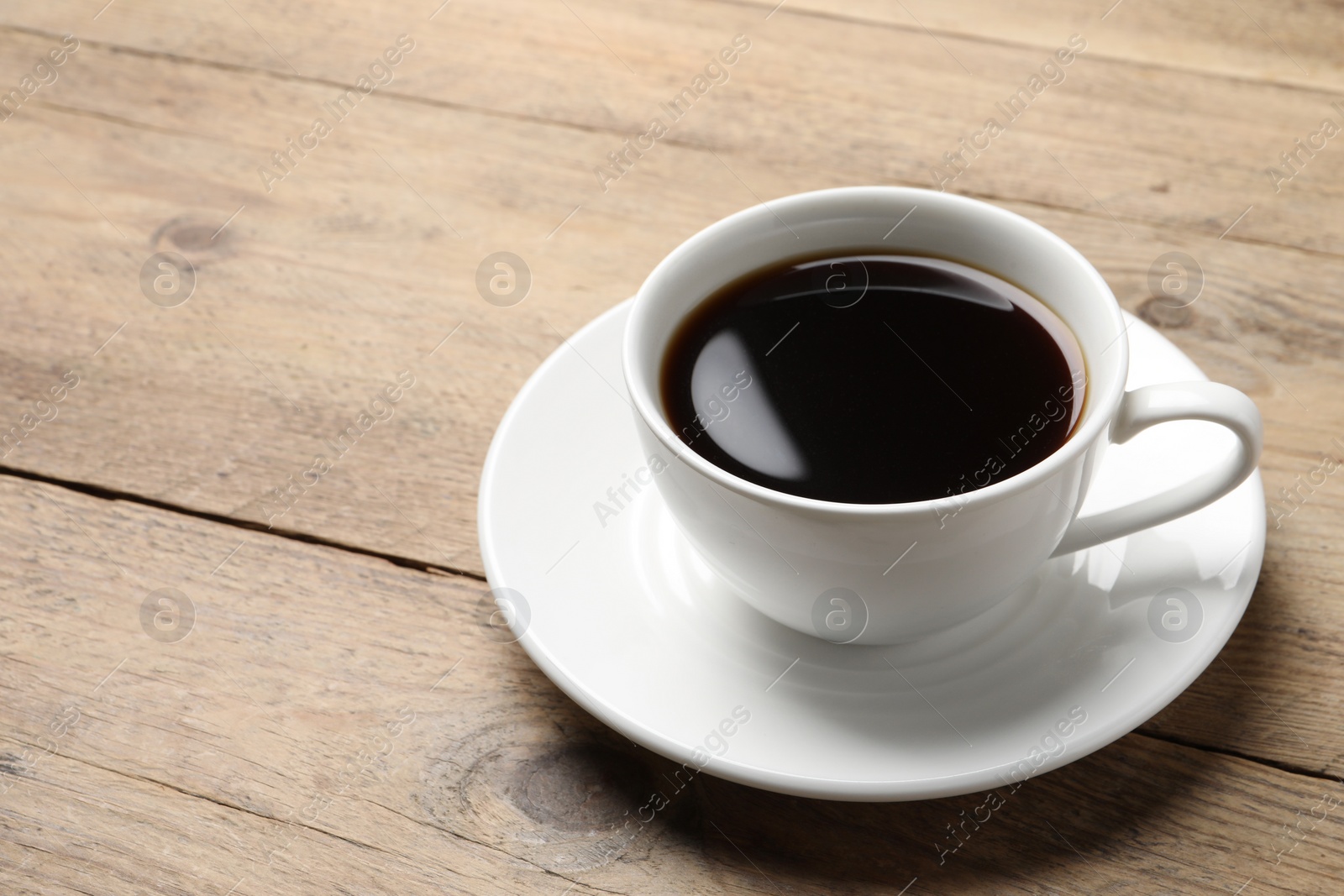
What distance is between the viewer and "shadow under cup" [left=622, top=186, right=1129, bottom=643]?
0.75m

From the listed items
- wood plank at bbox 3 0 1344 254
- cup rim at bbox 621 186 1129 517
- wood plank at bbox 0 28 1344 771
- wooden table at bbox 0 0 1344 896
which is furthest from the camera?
wood plank at bbox 3 0 1344 254

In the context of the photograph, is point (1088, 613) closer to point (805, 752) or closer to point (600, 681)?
point (805, 752)

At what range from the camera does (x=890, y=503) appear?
82 centimetres

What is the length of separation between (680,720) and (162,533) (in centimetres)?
58

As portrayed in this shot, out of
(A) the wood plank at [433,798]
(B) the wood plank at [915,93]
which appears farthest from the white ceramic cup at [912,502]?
(B) the wood plank at [915,93]

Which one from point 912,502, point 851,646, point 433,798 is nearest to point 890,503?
point 912,502

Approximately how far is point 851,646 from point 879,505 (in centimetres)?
17

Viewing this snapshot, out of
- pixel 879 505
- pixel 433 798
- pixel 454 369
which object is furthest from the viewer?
pixel 454 369

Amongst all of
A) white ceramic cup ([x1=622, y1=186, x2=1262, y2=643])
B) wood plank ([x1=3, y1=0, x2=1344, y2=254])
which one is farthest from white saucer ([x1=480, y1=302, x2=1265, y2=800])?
wood plank ([x1=3, y1=0, x2=1344, y2=254])

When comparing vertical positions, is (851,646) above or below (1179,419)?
below

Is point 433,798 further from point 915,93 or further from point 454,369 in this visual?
point 915,93

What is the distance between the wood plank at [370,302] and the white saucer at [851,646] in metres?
0.10

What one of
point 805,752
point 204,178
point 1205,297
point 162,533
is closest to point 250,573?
point 162,533

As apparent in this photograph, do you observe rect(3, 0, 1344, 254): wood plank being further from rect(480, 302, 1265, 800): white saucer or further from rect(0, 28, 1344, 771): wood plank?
rect(480, 302, 1265, 800): white saucer
